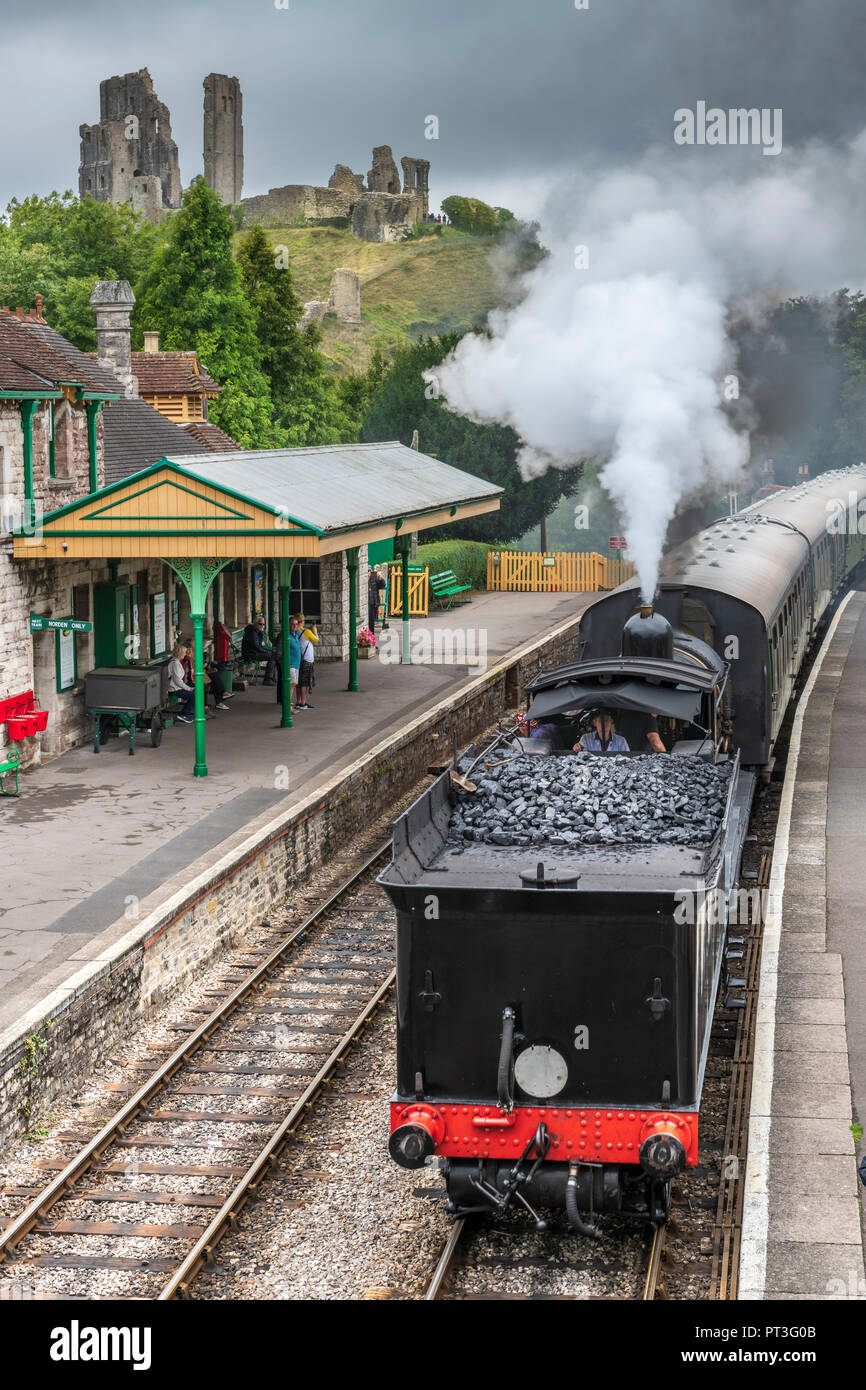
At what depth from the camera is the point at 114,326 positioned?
2906 centimetres

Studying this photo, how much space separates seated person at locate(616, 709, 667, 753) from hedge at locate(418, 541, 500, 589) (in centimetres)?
2654

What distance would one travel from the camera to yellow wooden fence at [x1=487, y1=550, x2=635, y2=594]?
41188 millimetres

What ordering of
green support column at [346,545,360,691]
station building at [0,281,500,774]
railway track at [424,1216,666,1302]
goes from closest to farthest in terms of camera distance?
railway track at [424,1216,666,1302] → station building at [0,281,500,774] → green support column at [346,545,360,691]

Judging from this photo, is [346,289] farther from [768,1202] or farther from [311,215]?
[768,1202]

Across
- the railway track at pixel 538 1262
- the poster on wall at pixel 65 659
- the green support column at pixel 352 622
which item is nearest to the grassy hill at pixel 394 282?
the green support column at pixel 352 622

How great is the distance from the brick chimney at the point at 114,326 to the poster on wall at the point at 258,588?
4747 mm

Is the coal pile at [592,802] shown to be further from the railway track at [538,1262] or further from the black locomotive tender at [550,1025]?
the railway track at [538,1262]

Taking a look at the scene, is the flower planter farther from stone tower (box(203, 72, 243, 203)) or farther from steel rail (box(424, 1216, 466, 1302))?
stone tower (box(203, 72, 243, 203))

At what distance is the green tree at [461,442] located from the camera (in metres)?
44.6

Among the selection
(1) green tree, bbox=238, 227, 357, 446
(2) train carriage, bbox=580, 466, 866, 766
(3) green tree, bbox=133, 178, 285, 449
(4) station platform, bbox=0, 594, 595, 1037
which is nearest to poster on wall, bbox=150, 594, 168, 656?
(4) station platform, bbox=0, 594, 595, 1037

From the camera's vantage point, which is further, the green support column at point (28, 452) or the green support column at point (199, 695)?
the green support column at point (28, 452)

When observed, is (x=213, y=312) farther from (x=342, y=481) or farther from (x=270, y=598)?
(x=342, y=481)

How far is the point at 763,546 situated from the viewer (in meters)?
20.6

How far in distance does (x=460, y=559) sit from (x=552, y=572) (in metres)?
3.20
